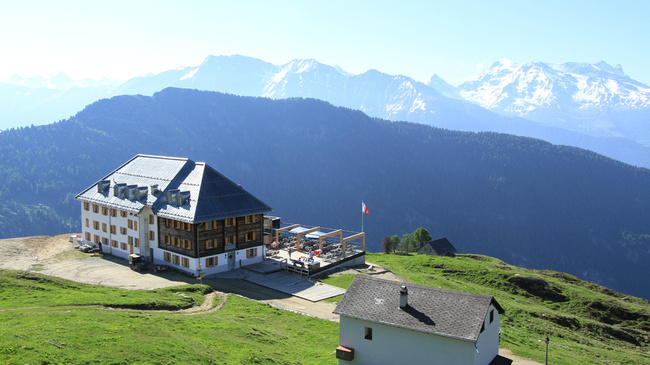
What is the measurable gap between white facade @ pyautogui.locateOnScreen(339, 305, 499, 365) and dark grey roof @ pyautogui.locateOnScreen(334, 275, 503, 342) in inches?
18.8

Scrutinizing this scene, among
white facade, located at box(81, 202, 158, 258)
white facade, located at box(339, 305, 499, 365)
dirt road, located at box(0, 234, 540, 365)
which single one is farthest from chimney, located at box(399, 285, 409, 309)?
white facade, located at box(81, 202, 158, 258)

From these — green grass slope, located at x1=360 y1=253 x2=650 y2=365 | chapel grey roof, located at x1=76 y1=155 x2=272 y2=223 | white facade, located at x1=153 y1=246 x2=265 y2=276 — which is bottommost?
green grass slope, located at x1=360 y1=253 x2=650 y2=365

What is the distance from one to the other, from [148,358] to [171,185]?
44969 mm

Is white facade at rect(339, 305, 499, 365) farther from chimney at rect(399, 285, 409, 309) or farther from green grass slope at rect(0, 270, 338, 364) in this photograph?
green grass slope at rect(0, 270, 338, 364)

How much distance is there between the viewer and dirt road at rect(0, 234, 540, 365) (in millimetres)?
55938

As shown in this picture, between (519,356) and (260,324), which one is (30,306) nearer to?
(260,324)

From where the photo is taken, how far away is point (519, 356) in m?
42.9

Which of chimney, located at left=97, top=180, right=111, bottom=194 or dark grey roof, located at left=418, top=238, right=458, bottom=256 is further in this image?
dark grey roof, located at left=418, top=238, right=458, bottom=256

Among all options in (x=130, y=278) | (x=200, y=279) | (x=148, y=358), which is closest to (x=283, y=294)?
(x=200, y=279)

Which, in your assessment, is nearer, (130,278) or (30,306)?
(30,306)

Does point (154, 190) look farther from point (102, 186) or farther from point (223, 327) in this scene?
point (223, 327)

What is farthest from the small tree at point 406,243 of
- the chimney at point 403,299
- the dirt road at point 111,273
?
the chimney at point 403,299

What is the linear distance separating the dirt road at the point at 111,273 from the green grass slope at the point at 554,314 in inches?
278

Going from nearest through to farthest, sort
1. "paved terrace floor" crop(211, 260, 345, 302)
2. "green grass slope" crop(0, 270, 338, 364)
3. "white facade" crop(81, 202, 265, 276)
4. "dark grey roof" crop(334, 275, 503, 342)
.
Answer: "green grass slope" crop(0, 270, 338, 364), "dark grey roof" crop(334, 275, 503, 342), "paved terrace floor" crop(211, 260, 345, 302), "white facade" crop(81, 202, 265, 276)
